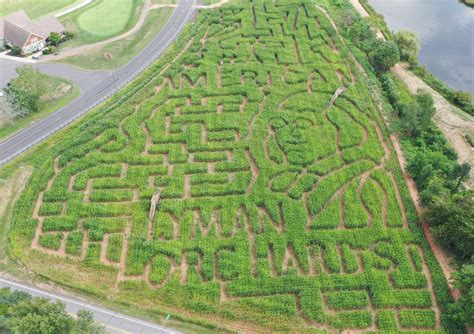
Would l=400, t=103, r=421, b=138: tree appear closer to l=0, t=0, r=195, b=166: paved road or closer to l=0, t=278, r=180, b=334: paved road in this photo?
l=0, t=278, r=180, b=334: paved road

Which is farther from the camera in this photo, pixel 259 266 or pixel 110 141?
pixel 110 141

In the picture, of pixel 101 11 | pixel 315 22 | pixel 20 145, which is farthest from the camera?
pixel 101 11

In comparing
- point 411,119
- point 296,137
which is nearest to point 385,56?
point 411,119

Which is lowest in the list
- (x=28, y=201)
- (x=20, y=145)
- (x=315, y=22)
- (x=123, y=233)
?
(x=123, y=233)

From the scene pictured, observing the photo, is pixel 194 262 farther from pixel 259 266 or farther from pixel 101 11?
pixel 101 11

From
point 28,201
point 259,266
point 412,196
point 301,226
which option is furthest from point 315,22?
point 28,201

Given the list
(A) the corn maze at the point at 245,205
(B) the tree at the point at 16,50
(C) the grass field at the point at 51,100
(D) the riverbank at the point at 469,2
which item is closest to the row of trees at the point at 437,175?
(A) the corn maze at the point at 245,205

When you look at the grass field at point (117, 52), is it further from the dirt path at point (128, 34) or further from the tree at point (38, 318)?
the tree at point (38, 318)

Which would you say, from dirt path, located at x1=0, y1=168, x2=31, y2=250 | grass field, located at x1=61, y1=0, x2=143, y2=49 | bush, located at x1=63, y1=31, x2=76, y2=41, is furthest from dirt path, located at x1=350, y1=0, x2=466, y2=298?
bush, located at x1=63, y1=31, x2=76, y2=41
